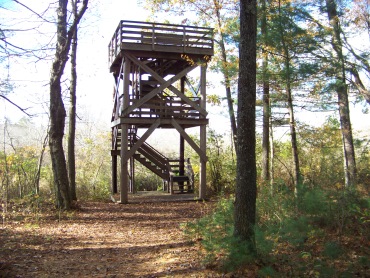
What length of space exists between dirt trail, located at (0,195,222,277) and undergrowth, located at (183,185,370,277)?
487mm

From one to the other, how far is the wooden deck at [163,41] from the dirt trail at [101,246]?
6.47 meters

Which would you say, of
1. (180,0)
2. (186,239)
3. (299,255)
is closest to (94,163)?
(180,0)

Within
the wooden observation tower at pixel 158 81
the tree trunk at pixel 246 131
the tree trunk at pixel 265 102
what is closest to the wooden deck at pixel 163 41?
the wooden observation tower at pixel 158 81

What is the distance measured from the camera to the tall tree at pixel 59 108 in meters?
11.1

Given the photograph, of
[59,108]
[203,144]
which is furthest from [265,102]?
[59,108]

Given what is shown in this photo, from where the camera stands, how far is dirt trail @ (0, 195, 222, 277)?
5992 mm

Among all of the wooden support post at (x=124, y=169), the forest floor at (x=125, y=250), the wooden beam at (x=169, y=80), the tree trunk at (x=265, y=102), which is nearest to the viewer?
the forest floor at (x=125, y=250)

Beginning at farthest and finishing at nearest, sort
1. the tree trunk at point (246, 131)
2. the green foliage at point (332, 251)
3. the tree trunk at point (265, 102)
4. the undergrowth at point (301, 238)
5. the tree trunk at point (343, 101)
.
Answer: the tree trunk at point (343, 101) < the tree trunk at point (265, 102) < the tree trunk at point (246, 131) < the undergrowth at point (301, 238) < the green foliage at point (332, 251)

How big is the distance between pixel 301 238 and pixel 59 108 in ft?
28.8

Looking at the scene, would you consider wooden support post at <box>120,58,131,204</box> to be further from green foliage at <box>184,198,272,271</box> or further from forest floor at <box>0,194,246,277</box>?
green foliage at <box>184,198,272,271</box>

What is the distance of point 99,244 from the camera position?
26.2ft

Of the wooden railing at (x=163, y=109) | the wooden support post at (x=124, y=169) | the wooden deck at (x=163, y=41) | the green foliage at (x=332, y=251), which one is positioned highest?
the wooden deck at (x=163, y=41)

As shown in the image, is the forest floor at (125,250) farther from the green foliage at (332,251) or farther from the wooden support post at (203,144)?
the wooden support post at (203,144)

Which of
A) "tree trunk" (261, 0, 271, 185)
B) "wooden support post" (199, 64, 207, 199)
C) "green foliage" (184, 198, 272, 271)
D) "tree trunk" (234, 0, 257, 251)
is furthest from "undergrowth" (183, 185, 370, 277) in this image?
"wooden support post" (199, 64, 207, 199)
